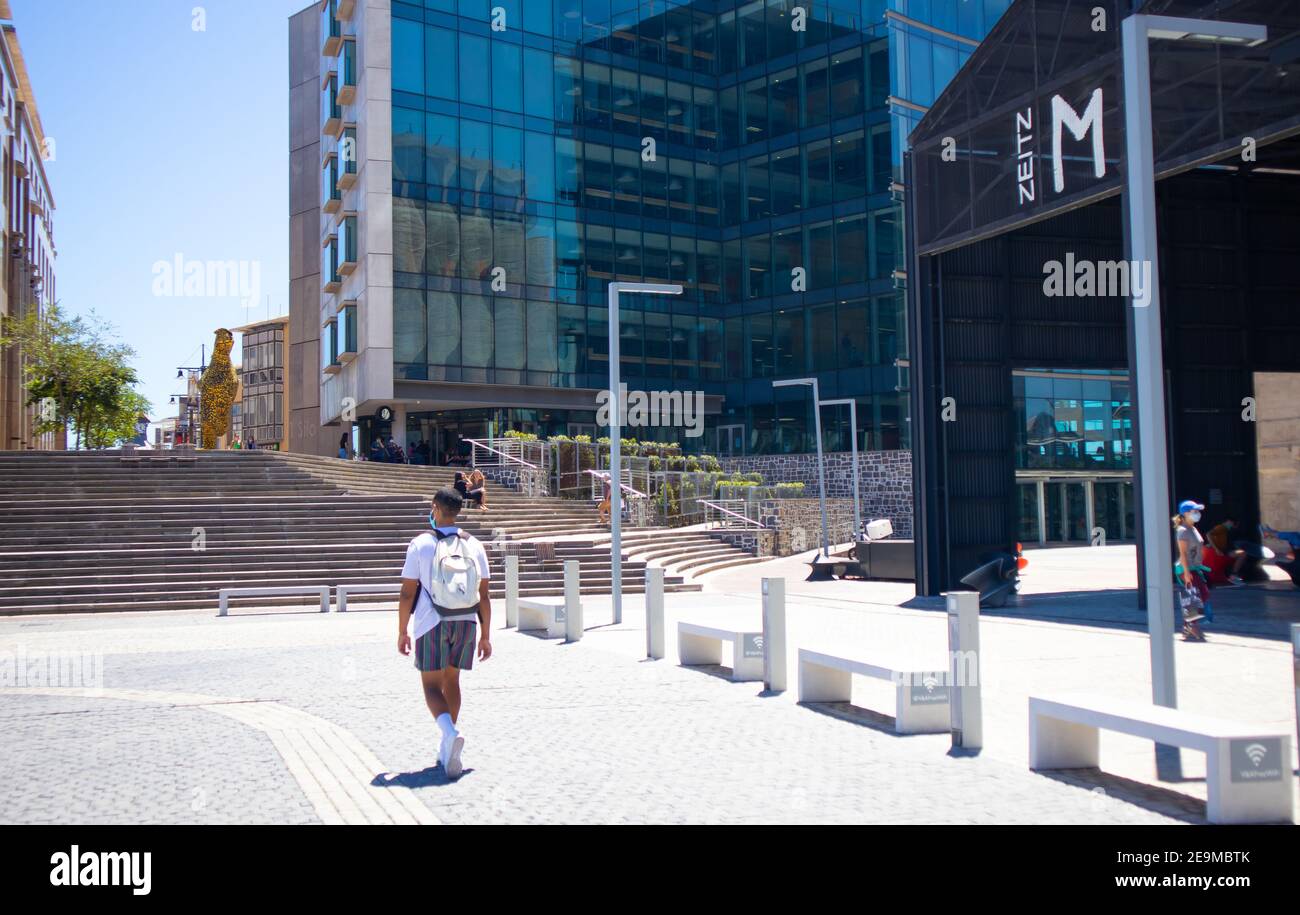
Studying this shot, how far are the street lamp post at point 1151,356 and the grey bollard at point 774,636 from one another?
3.71 meters

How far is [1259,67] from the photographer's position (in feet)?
58.2

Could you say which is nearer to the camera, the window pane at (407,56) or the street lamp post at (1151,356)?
the street lamp post at (1151,356)

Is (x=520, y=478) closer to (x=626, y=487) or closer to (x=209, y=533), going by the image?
(x=626, y=487)

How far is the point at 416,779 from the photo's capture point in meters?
7.47

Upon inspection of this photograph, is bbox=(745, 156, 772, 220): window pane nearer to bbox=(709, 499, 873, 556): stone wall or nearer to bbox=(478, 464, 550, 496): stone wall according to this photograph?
bbox=(709, 499, 873, 556): stone wall

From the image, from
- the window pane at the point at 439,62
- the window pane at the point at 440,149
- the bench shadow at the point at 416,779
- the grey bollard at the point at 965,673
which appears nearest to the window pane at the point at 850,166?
the window pane at the point at 440,149

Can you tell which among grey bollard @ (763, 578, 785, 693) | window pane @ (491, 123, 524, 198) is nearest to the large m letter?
grey bollard @ (763, 578, 785, 693)

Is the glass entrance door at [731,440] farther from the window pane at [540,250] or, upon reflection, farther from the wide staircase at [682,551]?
the wide staircase at [682,551]

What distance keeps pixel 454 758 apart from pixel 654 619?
21.5ft

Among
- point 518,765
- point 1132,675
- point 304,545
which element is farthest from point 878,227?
point 518,765

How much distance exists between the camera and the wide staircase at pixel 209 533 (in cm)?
2380

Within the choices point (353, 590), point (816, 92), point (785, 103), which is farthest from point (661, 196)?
point (353, 590)

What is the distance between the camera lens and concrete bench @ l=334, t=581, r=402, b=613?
22297 mm
